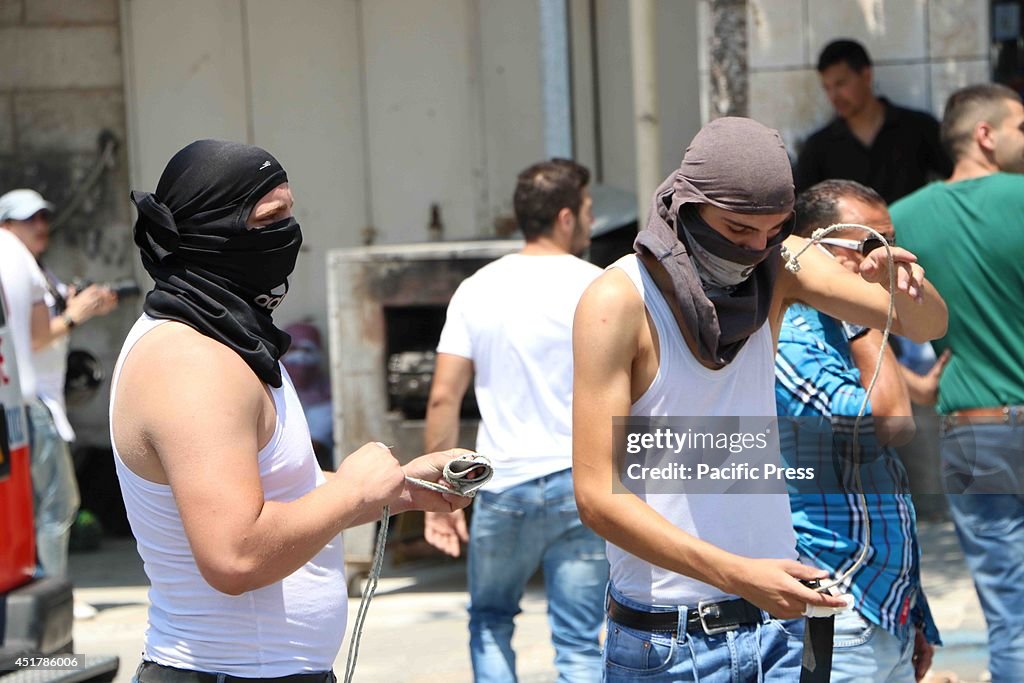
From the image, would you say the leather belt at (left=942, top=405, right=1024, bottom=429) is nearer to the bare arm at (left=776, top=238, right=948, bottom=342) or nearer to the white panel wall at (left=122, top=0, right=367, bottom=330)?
the bare arm at (left=776, top=238, right=948, bottom=342)

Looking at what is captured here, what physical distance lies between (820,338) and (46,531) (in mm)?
4136

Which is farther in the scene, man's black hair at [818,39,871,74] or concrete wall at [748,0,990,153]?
concrete wall at [748,0,990,153]

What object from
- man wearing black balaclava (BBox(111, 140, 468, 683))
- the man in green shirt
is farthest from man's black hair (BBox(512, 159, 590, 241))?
man wearing black balaclava (BBox(111, 140, 468, 683))

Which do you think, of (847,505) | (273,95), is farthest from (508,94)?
(847,505)

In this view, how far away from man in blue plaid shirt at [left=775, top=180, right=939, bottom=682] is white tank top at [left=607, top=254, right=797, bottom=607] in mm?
272

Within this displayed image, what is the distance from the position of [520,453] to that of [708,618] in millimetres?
1815

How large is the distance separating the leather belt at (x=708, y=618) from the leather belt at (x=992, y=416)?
1.79m

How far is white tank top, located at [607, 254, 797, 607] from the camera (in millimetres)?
2498

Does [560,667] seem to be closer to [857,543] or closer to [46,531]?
[857,543]

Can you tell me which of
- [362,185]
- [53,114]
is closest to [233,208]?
[362,185]

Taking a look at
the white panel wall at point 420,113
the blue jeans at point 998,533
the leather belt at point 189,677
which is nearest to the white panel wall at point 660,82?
the white panel wall at point 420,113

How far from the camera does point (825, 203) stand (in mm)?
3225
